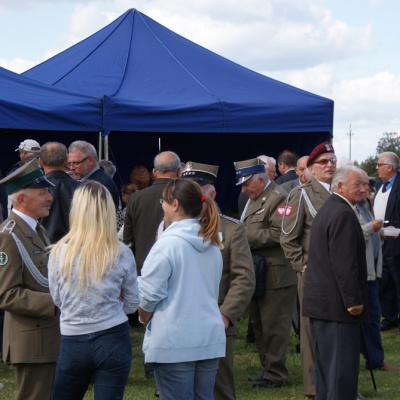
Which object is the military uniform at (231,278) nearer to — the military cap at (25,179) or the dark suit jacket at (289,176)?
the military cap at (25,179)

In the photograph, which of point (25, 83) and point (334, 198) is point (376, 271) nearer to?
point (334, 198)

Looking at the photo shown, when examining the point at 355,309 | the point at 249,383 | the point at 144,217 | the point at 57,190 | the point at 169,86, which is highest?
the point at 169,86

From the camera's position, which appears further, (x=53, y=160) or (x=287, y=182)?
(x=287, y=182)

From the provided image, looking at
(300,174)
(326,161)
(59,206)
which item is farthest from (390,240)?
(59,206)

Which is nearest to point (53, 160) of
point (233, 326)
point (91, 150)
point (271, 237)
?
point (91, 150)

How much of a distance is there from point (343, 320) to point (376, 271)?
2125mm

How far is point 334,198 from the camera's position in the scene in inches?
210

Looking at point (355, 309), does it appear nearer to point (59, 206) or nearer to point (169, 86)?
point (59, 206)

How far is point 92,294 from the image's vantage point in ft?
13.0

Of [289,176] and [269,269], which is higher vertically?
[289,176]

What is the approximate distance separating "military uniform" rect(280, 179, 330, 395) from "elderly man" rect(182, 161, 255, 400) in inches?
42.7

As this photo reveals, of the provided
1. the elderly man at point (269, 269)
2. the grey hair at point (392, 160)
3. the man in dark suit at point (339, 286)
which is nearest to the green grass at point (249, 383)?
the elderly man at point (269, 269)

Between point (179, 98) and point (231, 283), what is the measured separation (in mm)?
4703

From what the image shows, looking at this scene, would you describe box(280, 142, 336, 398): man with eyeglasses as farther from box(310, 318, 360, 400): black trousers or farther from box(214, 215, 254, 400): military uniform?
box(214, 215, 254, 400): military uniform
